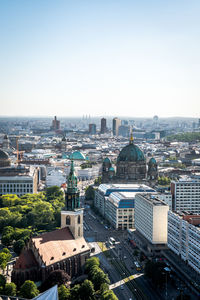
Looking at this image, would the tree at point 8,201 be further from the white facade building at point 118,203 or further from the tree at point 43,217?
the white facade building at point 118,203

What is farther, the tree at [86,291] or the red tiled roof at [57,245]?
the red tiled roof at [57,245]

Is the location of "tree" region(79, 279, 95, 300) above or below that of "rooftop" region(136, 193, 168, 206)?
below

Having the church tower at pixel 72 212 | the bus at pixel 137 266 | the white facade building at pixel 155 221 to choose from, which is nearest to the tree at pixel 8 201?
the white facade building at pixel 155 221

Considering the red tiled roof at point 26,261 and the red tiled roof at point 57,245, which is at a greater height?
the red tiled roof at point 57,245

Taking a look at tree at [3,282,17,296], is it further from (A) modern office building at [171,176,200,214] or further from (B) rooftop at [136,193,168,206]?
(A) modern office building at [171,176,200,214]

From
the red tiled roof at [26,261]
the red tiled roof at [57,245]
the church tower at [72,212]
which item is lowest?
the red tiled roof at [26,261]

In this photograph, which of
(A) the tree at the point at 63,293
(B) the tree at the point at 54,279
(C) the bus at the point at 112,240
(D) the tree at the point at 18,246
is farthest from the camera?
(C) the bus at the point at 112,240

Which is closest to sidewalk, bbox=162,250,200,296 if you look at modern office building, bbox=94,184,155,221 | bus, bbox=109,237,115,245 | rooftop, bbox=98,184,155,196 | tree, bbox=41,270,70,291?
bus, bbox=109,237,115,245
